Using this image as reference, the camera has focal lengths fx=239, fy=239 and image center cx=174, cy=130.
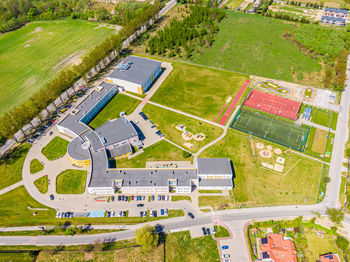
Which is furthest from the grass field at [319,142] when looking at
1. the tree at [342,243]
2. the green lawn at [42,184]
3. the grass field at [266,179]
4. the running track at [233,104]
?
the green lawn at [42,184]

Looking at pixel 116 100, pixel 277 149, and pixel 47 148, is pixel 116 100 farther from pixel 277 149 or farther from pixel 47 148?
→ pixel 277 149

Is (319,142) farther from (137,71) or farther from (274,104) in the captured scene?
(137,71)

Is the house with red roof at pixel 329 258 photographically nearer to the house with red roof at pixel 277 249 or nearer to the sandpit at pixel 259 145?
the house with red roof at pixel 277 249

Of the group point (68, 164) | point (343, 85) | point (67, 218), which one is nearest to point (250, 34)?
point (343, 85)

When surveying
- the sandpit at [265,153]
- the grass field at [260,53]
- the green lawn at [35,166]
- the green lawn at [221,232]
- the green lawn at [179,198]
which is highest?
the grass field at [260,53]

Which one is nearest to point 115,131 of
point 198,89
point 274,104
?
point 198,89

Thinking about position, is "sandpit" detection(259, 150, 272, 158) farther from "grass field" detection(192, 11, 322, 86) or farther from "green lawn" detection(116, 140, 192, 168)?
"grass field" detection(192, 11, 322, 86)

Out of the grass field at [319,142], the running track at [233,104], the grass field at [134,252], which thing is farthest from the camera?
the running track at [233,104]
